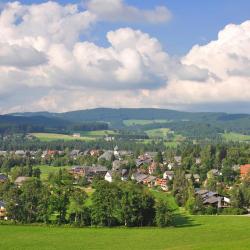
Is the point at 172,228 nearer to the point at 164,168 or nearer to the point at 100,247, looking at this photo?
the point at 100,247

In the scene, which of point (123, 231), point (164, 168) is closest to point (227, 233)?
point (123, 231)

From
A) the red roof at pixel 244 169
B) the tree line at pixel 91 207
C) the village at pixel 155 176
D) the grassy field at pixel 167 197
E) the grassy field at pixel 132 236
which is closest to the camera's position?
the grassy field at pixel 132 236

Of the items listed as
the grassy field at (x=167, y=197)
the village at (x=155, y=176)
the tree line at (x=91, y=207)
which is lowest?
the grassy field at (x=167, y=197)

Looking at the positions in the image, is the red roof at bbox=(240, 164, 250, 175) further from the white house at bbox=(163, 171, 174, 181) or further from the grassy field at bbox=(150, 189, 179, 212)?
the grassy field at bbox=(150, 189, 179, 212)

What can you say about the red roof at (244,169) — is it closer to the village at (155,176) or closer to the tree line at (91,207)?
the village at (155,176)

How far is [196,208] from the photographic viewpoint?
78062mm

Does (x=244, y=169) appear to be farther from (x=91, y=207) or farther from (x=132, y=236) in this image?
(x=132, y=236)

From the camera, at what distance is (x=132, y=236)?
5784 cm

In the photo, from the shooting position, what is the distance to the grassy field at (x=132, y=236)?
5106cm

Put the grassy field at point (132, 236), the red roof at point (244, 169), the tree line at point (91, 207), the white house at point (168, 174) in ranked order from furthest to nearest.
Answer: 1. the white house at point (168, 174)
2. the red roof at point (244, 169)
3. the tree line at point (91, 207)
4. the grassy field at point (132, 236)

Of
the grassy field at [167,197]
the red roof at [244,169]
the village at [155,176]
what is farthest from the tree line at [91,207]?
the red roof at [244,169]

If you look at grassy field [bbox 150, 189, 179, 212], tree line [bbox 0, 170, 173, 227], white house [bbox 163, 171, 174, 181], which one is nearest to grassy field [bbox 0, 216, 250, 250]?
tree line [bbox 0, 170, 173, 227]

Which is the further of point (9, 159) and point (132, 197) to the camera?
point (9, 159)

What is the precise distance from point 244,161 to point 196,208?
49.7m
